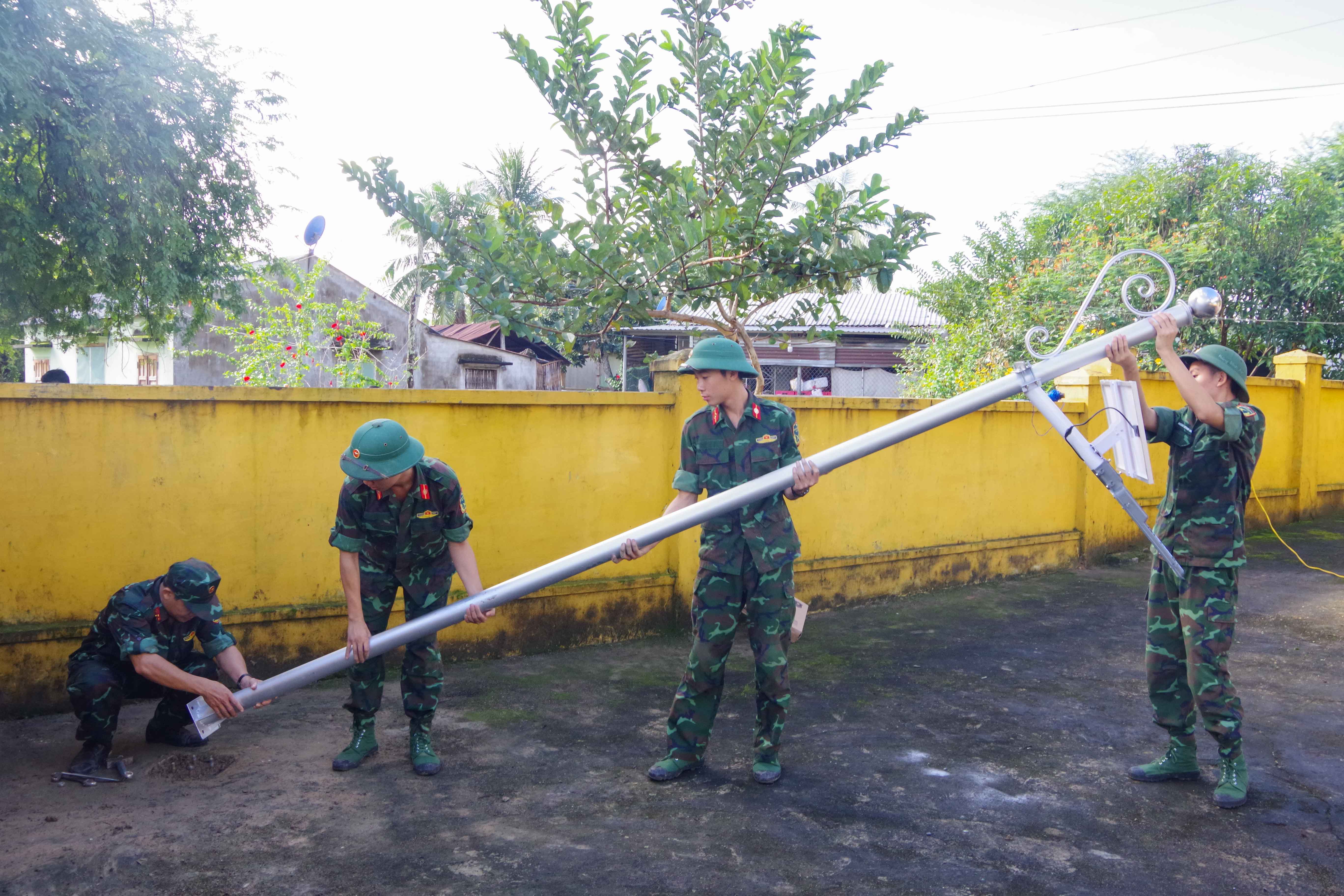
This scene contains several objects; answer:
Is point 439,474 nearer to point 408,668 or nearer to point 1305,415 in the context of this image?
point 408,668

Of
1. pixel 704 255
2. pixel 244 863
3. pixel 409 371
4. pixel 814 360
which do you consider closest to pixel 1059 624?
pixel 704 255

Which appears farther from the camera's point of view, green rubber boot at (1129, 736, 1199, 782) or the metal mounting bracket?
green rubber boot at (1129, 736, 1199, 782)

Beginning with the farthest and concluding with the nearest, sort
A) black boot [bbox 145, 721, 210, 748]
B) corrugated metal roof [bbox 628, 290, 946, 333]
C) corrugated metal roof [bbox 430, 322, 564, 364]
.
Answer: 1. corrugated metal roof [bbox 430, 322, 564, 364]
2. corrugated metal roof [bbox 628, 290, 946, 333]
3. black boot [bbox 145, 721, 210, 748]

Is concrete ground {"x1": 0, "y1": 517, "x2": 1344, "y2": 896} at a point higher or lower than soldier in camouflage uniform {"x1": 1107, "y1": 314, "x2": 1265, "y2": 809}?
lower

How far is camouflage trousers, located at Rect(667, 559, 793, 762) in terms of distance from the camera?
3.68 m

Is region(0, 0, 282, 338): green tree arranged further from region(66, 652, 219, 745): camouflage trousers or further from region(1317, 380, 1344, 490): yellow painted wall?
region(1317, 380, 1344, 490): yellow painted wall

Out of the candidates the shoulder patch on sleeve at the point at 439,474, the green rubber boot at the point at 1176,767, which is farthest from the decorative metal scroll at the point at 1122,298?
the shoulder patch on sleeve at the point at 439,474

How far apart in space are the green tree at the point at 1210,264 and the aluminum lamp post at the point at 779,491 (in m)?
8.59

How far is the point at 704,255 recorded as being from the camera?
17.6ft

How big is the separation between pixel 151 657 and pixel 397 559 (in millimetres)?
991

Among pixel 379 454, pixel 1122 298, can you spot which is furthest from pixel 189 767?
pixel 1122 298

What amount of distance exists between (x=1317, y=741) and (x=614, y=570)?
12.2ft

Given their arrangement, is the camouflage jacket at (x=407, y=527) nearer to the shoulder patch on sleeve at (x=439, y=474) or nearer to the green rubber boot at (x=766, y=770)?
the shoulder patch on sleeve at (x=439, y=474)

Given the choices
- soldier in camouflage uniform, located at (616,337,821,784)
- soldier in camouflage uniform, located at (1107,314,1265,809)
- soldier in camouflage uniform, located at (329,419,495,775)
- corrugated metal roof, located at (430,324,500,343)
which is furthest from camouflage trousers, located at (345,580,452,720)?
corrugated metal roof, located at (430,324,500,343)
